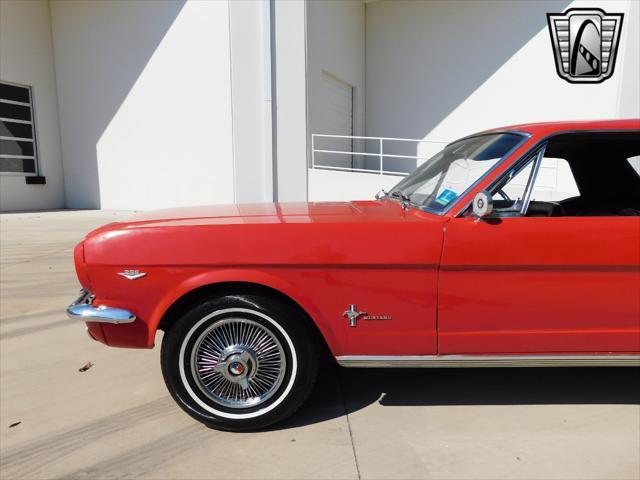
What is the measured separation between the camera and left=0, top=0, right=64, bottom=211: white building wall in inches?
464

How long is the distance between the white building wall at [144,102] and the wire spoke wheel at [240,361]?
8769 millimetres

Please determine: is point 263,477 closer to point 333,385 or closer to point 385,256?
point 333,385

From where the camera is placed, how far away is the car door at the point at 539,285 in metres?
2.34

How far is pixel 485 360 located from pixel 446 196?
894 mm

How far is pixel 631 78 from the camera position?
430 inches

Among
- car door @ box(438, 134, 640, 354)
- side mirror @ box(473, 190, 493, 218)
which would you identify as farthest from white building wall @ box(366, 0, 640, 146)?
side mirror @ box(473, 190, 493, 218)

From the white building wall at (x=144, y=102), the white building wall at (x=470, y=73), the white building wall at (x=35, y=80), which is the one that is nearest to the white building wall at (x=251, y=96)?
the white building wall at (x=144, y=102)

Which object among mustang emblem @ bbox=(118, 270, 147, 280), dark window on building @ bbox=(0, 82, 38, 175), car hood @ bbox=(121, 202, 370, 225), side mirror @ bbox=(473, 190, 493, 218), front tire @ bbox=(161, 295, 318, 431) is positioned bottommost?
front tire @ bbox=(161, 295, 318, 431)

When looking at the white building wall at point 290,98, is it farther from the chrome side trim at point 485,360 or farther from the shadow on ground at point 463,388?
the chrome side trim at point 485,360

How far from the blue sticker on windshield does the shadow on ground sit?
1.19 meters

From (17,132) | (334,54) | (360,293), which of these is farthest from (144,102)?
(360,293)

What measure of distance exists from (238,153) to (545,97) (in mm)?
8184

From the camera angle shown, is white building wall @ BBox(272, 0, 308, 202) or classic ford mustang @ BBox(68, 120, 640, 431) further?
white building wall @ BBox(272, 0, 308, 202)

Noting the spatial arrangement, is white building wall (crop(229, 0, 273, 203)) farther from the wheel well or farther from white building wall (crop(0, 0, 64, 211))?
the wheel well
